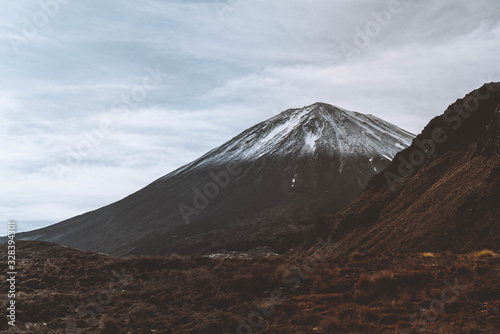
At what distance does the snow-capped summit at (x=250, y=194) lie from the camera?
111256 mm

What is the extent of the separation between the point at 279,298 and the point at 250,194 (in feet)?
399

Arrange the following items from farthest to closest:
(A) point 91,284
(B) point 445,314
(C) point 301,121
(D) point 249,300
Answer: (C) point 301,121, (A) point 91,284, (D) point 249,300, (B) point 445,314

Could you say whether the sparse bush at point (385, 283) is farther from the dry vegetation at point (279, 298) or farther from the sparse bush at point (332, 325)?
the sparse bush at point (332, 325)

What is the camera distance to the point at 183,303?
17562 millimetres

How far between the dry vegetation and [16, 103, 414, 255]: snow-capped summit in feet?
249

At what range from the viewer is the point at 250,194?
13825 centimetres

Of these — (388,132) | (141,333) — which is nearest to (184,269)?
(141,333)

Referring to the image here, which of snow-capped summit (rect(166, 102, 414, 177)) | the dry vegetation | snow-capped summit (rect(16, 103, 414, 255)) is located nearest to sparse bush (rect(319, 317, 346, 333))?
the dry vegetation

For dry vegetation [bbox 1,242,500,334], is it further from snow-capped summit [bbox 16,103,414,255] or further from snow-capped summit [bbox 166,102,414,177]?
snow-capped summit [bbox 166,102,414,177]

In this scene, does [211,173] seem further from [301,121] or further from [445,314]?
[445,314]

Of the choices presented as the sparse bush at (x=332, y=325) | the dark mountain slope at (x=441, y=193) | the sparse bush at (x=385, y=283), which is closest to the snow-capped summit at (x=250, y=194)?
the dark mountain slope at (x=441, y=193)

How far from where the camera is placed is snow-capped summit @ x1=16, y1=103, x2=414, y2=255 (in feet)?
365

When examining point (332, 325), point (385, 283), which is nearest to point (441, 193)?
point (385, 283)

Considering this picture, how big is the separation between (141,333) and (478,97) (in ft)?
133
